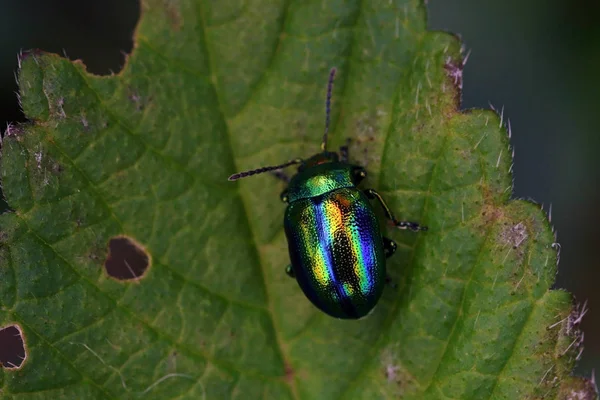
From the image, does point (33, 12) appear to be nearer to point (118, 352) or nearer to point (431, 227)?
point (118, 352)

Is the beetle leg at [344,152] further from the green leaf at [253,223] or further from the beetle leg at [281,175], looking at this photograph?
the beetle leg at [281,175]

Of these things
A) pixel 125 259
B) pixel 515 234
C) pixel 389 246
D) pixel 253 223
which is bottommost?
pixel 515 234

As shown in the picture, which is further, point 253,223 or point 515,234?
point 253,223

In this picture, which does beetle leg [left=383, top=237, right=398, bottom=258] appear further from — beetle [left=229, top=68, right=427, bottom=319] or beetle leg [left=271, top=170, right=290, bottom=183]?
beetle leg [left=271, top=170, right=290, bottom=183]

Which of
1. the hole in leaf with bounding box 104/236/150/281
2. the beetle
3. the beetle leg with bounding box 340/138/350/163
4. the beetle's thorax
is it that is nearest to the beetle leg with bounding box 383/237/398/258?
the beetle

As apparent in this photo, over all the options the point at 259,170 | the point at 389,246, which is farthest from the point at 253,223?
the point at 389,246

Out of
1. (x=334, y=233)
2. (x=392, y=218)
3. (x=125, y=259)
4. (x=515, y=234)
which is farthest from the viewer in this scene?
(x=334, y=233)

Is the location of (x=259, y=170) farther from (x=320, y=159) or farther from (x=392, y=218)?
(x=392, y=218)

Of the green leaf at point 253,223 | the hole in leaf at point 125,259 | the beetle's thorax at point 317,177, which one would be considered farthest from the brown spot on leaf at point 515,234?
the hole in leaf at point 125,259
